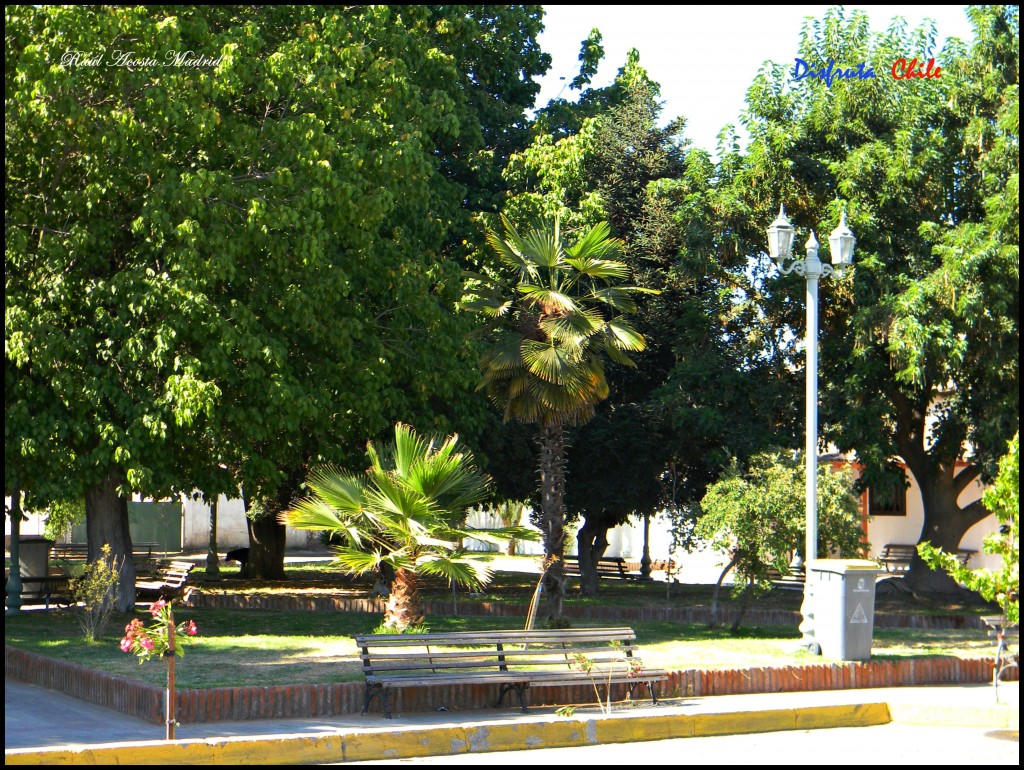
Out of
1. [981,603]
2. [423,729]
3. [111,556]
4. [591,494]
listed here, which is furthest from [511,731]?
[981,603]

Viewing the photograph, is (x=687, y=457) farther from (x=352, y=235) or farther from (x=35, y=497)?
(x=35, y=497)

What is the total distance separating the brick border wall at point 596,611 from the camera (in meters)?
19.8

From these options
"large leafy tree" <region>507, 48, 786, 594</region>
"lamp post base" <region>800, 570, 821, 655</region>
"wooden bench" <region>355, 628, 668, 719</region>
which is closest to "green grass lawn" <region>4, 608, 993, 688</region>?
"lamp post base" <region>800, 570, 821, 655</region>

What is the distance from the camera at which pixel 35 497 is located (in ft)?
53.1

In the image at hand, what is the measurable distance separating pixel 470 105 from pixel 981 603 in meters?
15.4

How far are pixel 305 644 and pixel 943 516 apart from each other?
1503cm

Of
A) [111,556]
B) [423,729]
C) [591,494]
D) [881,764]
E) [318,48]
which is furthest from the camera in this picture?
[591,494]

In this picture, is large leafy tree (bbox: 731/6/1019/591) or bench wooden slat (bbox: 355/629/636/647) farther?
large leafy tree (bbox: 731/6/1019/591)

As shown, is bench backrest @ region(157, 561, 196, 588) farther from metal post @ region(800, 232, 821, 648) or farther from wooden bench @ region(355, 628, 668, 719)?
metal post @ region(800, 232, 821, 648)

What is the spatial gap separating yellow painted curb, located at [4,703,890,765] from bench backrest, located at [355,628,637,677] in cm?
113

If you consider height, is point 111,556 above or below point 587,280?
below

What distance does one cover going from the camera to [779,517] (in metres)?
16.0

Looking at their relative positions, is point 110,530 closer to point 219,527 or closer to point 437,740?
point 437,740

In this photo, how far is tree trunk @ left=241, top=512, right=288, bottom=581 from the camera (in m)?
29.8
